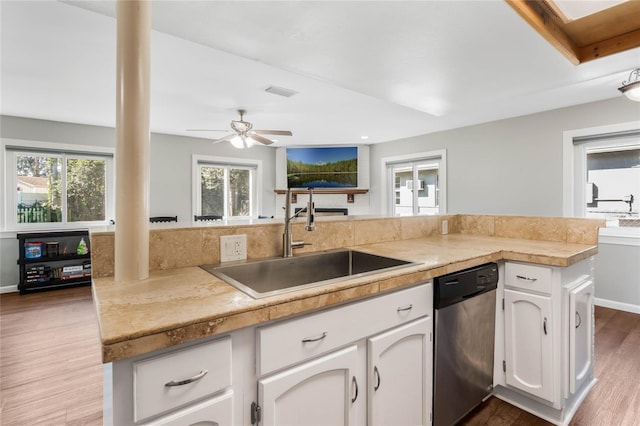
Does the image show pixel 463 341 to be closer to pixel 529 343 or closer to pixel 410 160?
pixel 529 343

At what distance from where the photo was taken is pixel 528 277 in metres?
1.69

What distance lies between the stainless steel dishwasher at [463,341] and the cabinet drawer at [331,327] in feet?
0.60

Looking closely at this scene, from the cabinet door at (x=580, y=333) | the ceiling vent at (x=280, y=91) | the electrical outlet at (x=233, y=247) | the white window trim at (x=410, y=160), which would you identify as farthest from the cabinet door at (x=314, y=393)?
the white window trim at (x=410, y=160)

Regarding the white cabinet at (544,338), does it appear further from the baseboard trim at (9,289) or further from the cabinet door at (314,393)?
the baseboard trim at (9,289)

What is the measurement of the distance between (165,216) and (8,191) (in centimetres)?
195

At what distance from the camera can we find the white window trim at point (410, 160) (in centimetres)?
495

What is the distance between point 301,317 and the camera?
98 cm

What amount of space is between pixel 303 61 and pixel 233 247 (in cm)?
154

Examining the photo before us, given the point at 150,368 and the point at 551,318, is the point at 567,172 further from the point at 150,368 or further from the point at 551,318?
the point at 150,368

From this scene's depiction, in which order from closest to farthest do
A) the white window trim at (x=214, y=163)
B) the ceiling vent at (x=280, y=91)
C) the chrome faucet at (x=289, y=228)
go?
the chrome faucet at (x=289, y=228)
the ceiling vent at (x=280, y=91)
the white window trim at (x=214, y=163)

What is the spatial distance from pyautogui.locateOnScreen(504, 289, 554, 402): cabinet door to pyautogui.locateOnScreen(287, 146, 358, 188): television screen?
4558 mm

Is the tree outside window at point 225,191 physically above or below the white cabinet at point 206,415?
above

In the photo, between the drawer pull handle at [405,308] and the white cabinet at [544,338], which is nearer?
the drawer pull handle at [405,308]

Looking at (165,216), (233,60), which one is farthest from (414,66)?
(165,216)
